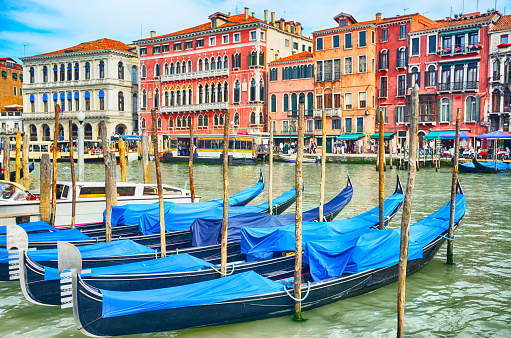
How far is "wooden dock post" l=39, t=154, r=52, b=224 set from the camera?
384 inches

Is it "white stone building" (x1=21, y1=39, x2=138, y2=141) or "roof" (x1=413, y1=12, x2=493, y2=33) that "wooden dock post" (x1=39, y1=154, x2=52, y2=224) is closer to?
"roof" (x1=413, y1=12, x2=493, y2=33)

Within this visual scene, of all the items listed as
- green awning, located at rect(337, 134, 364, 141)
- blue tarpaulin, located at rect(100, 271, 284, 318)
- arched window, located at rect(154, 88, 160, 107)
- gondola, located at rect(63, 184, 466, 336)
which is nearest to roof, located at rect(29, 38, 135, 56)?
arched window, located at rect(154, 88, 160, 107)

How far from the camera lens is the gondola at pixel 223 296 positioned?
5.00 metres

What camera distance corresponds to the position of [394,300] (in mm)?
6754

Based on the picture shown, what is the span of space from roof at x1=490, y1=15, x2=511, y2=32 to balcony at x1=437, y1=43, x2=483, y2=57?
1080 millimetres

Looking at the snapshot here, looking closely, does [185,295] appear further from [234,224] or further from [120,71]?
[120,71]

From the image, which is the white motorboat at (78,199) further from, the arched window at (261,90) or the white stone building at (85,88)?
the white stone building at (85,88)

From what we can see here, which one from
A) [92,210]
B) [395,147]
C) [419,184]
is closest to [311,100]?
[395,147]

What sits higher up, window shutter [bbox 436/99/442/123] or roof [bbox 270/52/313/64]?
roof [bbox 270/52/313/64]

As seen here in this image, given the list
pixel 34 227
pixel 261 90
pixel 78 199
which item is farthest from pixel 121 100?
pixel 34 227

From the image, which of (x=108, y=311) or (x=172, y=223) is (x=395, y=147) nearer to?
(x=172, y=223)

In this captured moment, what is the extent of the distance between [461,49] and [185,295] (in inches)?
1088

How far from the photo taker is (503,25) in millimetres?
27812

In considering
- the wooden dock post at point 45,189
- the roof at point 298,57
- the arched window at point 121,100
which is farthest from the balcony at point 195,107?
the wooden dock post at point 45,189
